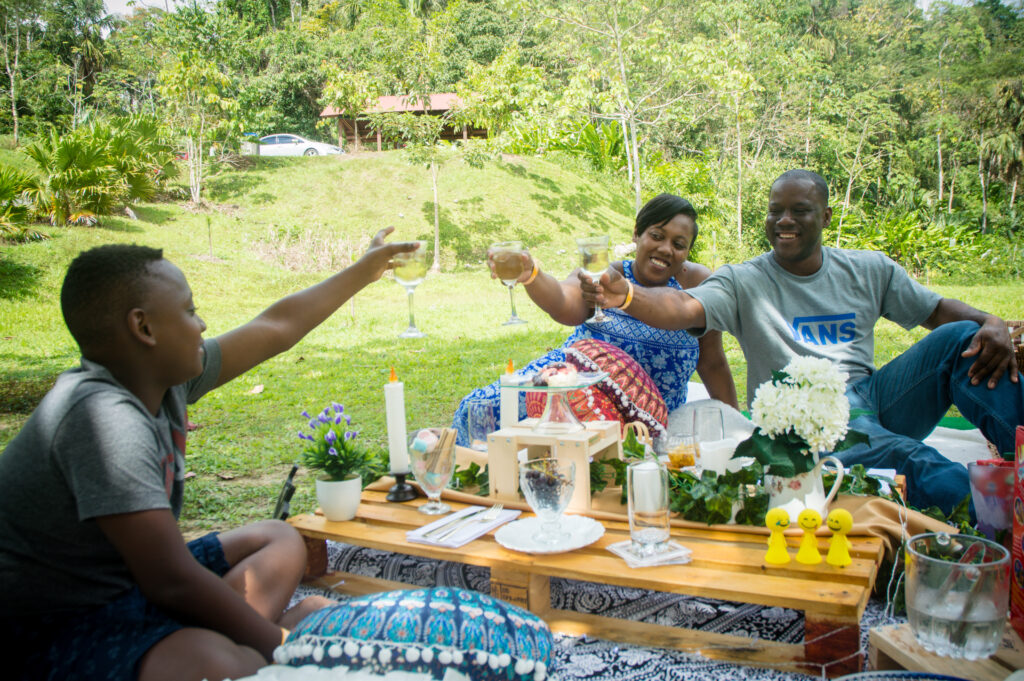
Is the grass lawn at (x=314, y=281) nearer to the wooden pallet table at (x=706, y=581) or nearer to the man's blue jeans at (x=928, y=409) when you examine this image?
the wooden pallet table at (x=706, y=581)

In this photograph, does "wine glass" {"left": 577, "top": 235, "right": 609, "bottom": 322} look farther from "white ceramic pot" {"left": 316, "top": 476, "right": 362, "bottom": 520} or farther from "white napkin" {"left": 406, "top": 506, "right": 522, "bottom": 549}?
"white ceramic pot" {"left": 316, "top": 476, "right": 362, "bottom": 520}

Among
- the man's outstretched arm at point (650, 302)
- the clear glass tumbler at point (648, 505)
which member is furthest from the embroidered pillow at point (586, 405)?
the clear glass tumbler at point (648, 505)

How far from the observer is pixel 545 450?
258 cm

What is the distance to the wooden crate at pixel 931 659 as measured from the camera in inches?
56.9

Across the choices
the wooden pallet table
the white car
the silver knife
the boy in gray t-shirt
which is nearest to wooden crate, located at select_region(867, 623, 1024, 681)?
the wooden pallet table

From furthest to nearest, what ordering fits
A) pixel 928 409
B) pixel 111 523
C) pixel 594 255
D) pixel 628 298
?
1. pixel 928 409
2. pixel 628 298
3. pixel 594 255
4. pixel 111 523

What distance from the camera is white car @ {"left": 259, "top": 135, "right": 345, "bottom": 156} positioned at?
23.0 m

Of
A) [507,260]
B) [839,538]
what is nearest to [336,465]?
[507,260]

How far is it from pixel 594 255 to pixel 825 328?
131 centimetres

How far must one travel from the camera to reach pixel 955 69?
829 inches

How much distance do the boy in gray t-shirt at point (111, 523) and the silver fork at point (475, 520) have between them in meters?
0.64

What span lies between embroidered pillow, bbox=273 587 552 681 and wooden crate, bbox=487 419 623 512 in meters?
0.92

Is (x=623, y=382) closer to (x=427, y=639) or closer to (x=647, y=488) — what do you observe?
(x=647, y=488)

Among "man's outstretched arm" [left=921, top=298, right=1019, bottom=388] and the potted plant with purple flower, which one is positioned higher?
"man's outstretched arm" [left=921, top=298, right=1019, bottom=388]
